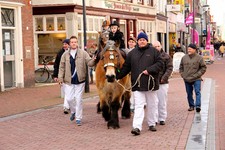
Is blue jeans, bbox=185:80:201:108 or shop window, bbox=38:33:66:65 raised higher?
shop window, bbox=38:33:66:65

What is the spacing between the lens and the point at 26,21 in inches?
774

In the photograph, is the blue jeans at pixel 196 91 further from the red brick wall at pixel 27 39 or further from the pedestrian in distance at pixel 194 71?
the red brick wall at pixel 27 39

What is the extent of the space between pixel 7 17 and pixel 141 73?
11.0m

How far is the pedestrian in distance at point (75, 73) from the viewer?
10.1 m

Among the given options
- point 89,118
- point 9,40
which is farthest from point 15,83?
point 89,118

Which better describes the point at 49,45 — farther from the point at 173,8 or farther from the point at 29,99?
the point at 173,8

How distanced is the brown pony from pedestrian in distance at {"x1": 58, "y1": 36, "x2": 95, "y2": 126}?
448mm

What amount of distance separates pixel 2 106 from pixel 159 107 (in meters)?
5.46

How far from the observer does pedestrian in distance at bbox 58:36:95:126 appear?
10.1m

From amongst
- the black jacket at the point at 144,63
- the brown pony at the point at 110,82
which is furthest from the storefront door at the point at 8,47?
the black jacket at the point at 144,63

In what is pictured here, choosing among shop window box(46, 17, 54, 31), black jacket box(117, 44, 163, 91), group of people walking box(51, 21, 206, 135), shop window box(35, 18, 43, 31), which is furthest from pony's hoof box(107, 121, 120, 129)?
shop window box(35, 18, 43, 31)

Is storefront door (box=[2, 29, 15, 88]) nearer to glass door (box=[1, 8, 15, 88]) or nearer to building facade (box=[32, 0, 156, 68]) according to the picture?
glass door (box=[1, 8, 15, 88])

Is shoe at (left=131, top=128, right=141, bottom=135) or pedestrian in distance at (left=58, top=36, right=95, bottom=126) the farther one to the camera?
pedestrian in distance at (left=58, top=36, right=95, bottom=126)

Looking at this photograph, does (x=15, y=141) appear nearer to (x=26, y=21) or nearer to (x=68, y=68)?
(x=68, y=68)
